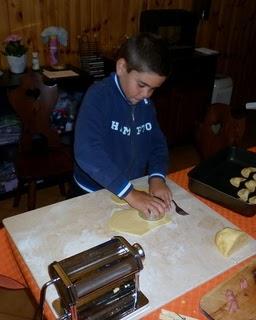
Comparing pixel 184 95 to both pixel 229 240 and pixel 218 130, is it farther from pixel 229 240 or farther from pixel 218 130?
pixel 229 240

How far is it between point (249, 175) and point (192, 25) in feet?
6.34

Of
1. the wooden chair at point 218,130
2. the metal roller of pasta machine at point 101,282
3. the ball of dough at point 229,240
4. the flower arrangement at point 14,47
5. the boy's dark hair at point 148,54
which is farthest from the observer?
the flower arrangement at point 14,47

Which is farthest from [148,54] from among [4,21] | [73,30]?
[73,30]

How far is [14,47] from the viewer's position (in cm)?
216

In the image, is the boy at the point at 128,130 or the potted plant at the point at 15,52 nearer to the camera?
the boy at the point at 128,130

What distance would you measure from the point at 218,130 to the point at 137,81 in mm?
786

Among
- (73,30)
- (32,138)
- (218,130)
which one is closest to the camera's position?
(218,130)

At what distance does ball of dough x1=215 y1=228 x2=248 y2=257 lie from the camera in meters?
0.89

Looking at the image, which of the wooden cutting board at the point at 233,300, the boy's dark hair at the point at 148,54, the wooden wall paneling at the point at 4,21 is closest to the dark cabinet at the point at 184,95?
the wooden wall paneling at the point at 4,21

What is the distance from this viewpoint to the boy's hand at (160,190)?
3.51ft

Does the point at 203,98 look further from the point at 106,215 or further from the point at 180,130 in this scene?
the point at 106,215

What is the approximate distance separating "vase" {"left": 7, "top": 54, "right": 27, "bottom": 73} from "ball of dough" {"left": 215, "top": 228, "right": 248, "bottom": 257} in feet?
5.89

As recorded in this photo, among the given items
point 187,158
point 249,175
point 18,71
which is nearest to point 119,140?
point 249,175

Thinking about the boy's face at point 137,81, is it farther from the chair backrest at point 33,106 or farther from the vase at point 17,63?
the vase at point 17,63
